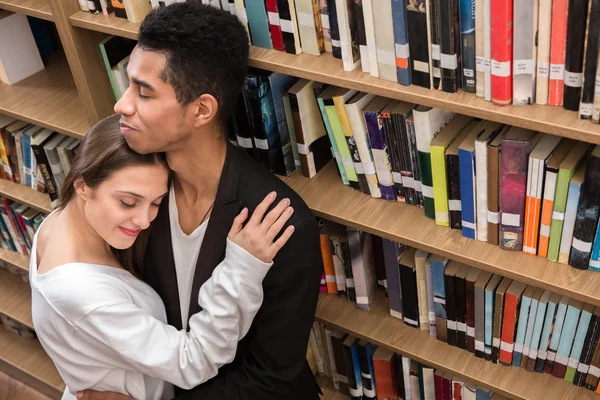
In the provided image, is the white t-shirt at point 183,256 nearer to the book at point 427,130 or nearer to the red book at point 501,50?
the book at point 427,130

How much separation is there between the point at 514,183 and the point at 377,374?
985 mm

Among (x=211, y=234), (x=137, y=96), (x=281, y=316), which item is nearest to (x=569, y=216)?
(x=281, y=316)

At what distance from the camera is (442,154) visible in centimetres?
173

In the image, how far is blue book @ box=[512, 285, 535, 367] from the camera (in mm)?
1888

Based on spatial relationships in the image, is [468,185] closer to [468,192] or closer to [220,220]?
[468,192]

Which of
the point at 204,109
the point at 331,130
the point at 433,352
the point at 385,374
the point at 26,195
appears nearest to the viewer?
the point at 204,109

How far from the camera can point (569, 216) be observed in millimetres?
1650

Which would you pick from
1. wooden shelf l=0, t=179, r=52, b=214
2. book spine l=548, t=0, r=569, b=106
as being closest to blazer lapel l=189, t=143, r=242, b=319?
book spine l=548, t=0, r=569, b=106

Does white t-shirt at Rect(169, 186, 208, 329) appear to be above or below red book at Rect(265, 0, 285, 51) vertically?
below

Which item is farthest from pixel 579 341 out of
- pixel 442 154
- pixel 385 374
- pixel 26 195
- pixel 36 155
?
pixel 26 195

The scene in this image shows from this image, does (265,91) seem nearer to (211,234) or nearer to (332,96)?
(332,96)

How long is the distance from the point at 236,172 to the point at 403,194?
1.46ft

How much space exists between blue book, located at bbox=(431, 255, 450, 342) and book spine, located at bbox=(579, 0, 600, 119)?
0.66 metres

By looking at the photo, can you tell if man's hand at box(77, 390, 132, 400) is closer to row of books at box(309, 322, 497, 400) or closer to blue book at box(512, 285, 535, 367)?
row of books at box(309, 322, 497, 400)
